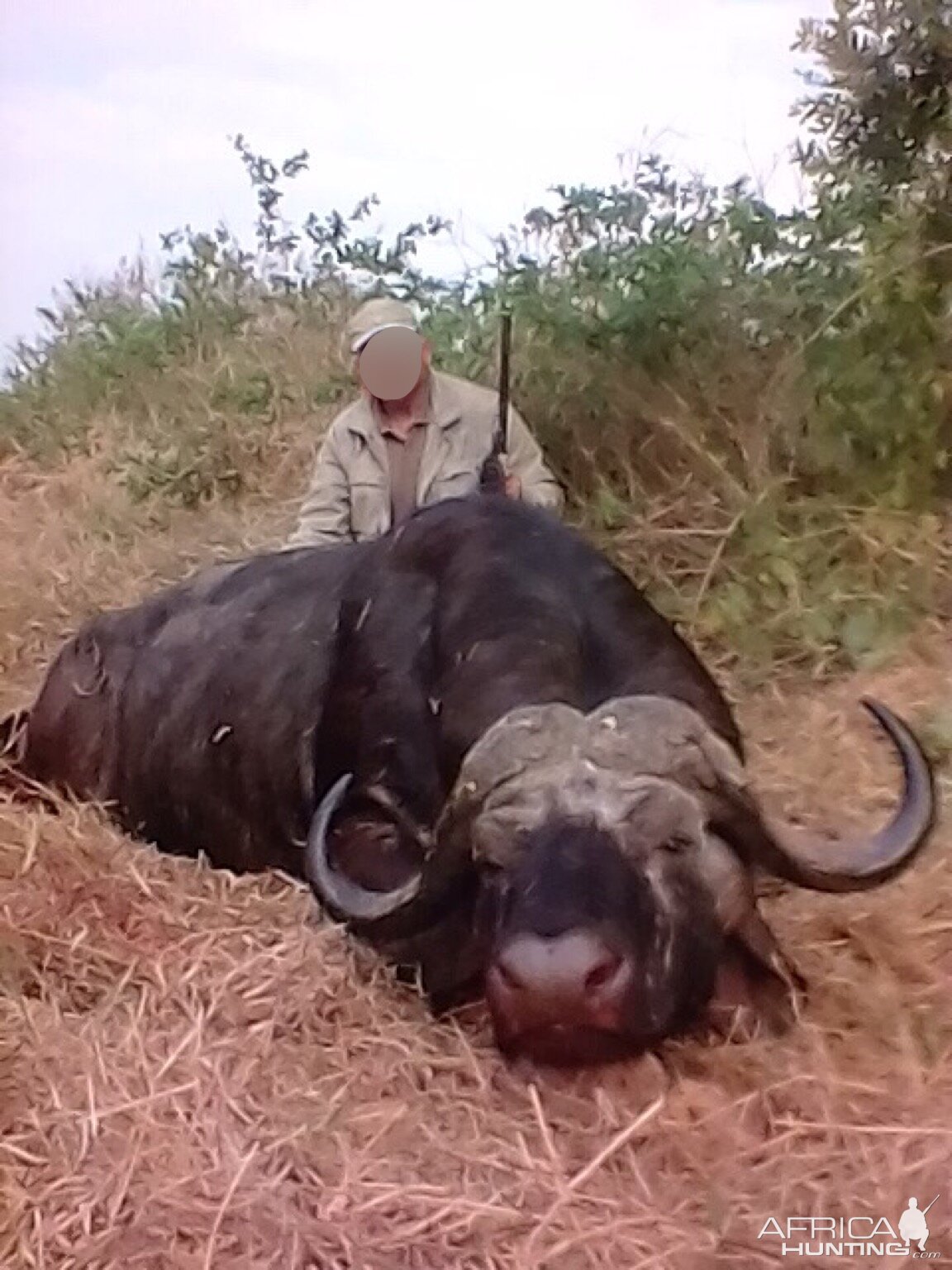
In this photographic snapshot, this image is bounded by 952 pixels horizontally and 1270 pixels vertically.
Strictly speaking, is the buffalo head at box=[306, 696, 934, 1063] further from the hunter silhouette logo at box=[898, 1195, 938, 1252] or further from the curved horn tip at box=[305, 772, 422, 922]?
the hunter silhouette logo at box=[898, 1195, 938, 1252]

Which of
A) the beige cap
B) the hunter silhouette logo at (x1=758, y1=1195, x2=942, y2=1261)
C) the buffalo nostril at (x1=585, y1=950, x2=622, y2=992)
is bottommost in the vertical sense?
the hunter silhouette logo at (x1=758, y1=1195, x2=942, y2=1261)

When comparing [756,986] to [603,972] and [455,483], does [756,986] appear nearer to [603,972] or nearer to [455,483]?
[603,972]

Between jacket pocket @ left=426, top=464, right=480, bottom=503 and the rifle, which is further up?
the rifle

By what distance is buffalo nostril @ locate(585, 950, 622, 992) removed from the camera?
1343 mm

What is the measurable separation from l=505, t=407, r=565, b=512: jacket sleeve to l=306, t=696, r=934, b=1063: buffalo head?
0.21 metres

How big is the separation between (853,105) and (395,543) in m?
0.57

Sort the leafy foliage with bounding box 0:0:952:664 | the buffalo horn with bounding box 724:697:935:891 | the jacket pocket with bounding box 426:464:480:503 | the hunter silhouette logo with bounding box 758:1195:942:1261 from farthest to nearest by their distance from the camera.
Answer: the jacket pocket with bounding box 426:464:480:503 < the leafy foliage with bounding box 0:0:952:664 < the buffalo horn with bounding box 724:697:935:891 < the hunter silhouette logo with bounding box 758:1195:942:1261

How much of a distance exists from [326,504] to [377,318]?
0.63ft

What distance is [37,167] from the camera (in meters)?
1.66

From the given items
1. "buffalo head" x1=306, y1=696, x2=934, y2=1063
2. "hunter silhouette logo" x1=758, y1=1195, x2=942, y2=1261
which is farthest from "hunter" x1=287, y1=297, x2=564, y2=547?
"hunter silhouette logo" x1=758, y1=1195, x2=942, y2=1261

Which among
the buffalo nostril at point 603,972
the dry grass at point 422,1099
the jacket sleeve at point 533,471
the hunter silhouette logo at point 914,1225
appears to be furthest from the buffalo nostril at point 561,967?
the jacket sleeve at point 533,471

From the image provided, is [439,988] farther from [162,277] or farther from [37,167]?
[37,167]

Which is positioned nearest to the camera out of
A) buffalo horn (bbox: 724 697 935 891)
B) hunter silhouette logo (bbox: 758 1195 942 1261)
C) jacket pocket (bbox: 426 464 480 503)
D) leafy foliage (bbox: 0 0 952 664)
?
hunter silhouette logo (bbox: 758 1195 942 1261)

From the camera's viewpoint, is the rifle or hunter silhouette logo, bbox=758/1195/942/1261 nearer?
hunter silhouette logo, bbox=758/1195/942/1261
